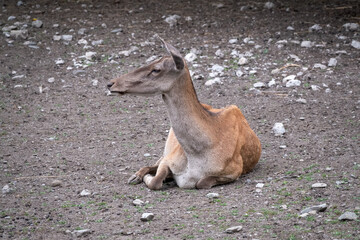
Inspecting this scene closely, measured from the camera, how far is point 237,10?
546 inches

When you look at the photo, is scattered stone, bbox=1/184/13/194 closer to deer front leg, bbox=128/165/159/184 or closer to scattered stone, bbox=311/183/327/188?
deer front leg, bbox=128/165/159/184

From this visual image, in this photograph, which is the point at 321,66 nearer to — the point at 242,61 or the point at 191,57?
the point at 242,61

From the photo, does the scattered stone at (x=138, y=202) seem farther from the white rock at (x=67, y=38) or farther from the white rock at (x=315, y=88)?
the white rock at (x=67, y=38)

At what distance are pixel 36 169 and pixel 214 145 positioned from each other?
2.23 m

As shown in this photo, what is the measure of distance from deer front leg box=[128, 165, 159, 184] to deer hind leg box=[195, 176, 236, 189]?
2.40ft

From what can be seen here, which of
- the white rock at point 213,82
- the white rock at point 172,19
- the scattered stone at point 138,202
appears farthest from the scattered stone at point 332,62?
the scattered stone at point 138,202

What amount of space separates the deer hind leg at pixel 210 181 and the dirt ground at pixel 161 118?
10cm

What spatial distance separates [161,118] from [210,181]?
Answer: 280 centimetres

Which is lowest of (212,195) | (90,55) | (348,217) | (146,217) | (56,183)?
(90,55)

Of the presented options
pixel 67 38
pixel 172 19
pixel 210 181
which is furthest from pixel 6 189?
pixel 172 19

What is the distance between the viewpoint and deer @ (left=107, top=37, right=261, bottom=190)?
6.17 m

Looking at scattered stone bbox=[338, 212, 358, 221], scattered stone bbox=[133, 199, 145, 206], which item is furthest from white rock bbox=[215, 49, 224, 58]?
scattered stone bbox=[338, 212, 358, 221]

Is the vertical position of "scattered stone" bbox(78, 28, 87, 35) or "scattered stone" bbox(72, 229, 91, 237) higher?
"scattered stone" bbox(72, 229, 91, 237)

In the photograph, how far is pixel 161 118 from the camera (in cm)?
894
